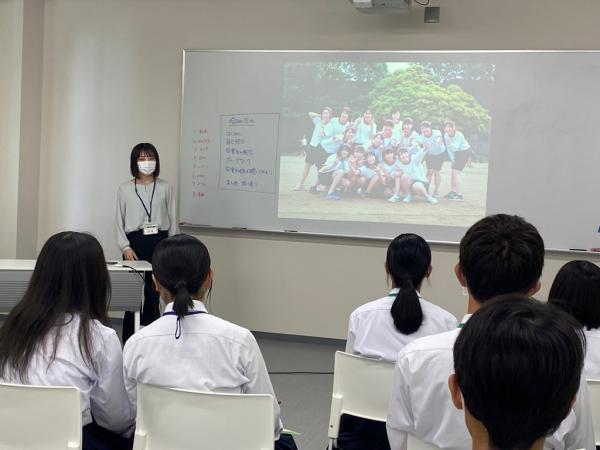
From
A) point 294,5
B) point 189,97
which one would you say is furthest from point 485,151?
point 189,97

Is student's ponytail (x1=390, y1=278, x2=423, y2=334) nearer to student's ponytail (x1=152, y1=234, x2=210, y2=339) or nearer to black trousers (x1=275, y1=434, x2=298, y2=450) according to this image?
black trousers (x1=275, y1=434, x2=298, y2=450)

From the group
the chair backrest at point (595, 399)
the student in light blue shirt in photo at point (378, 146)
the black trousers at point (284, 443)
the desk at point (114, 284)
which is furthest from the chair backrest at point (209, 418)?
the student in light blue shirt in photo at point (378, 146)

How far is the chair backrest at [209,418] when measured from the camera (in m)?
1.91

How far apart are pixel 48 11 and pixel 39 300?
193 inches

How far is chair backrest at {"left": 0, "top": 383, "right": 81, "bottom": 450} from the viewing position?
1954mm

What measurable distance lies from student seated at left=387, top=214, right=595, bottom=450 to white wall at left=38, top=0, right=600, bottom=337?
3920mm

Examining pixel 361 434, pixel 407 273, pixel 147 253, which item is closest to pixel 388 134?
pixel 147 253

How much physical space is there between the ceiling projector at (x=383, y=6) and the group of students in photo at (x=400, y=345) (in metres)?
2.82

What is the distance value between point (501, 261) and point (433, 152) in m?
Answer: 3.94

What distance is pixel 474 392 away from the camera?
89 centimetres

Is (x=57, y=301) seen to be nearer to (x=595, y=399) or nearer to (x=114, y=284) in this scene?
(x=595, y=399)

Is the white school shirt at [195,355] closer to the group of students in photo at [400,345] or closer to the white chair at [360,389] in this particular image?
the group of students in photo at [400,345]

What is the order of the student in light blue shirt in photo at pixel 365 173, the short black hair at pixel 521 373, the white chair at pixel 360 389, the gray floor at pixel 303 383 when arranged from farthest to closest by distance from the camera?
the student in light blue shirt in photo at pixel 365 173 → the gray floor at pixel 303 383 → the white chair at pixel 360 389 → the short black hair at pixel 521 373

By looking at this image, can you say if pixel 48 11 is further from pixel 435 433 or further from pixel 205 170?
pixel 435 433
